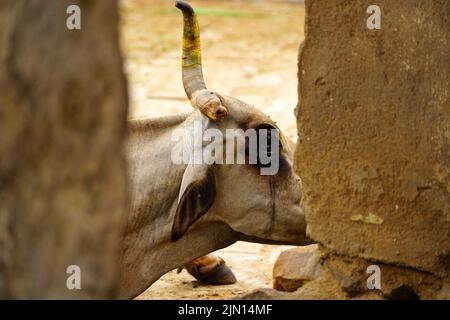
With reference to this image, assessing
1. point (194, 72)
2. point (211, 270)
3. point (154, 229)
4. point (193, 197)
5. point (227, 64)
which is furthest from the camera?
point (227, 64)

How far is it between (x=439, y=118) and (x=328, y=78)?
21.8 inches

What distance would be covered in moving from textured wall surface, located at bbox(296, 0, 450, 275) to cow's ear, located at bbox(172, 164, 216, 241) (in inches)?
38.0

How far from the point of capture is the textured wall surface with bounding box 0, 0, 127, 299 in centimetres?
317

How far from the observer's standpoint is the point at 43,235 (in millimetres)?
3213

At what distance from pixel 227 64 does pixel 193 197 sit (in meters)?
7.28

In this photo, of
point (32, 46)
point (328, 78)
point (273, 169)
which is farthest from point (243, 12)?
point (32, 46)

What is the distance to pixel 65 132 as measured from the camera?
3.19 meters

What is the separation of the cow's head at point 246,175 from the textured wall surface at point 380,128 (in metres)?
1.02

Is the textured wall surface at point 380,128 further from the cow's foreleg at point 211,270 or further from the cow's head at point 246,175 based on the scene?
the cow's foreleg at point 211,270

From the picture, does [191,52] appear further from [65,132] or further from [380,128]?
[65,132]

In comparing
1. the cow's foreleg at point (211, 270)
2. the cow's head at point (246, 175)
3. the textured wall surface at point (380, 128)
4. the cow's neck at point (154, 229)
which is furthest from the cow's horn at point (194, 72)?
A: the cow's foreleg at point (211, 270)

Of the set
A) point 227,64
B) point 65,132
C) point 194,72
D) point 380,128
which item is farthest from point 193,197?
point 227,64

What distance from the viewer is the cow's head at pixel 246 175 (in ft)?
21.5
